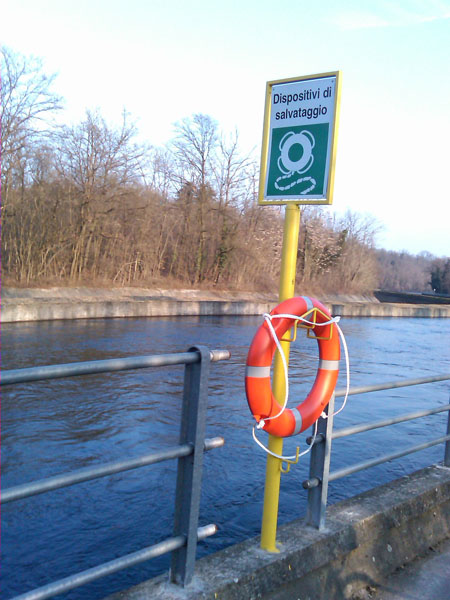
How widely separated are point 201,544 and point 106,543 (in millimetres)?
733

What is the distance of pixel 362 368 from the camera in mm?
15977

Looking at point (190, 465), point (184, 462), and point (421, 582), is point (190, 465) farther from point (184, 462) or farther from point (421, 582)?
point (421, 582)

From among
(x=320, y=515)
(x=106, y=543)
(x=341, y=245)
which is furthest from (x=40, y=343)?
(x=341, y=245)

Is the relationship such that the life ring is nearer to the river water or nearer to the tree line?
the river water

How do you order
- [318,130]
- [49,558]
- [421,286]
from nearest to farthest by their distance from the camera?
[318,130], [49,558], [421,286]

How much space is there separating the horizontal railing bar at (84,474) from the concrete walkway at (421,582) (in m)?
1.41

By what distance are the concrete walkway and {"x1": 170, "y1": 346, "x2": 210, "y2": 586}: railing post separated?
1.12 m

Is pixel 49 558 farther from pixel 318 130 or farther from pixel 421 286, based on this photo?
pixel 421 286

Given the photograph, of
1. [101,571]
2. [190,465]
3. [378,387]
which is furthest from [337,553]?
[101,571]

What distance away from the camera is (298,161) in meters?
3.17

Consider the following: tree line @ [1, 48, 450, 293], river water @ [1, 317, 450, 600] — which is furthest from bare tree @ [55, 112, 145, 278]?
river water @ [1, 317, 450, 600]

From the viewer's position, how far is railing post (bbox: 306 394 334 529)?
10.5ft

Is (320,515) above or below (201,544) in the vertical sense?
above

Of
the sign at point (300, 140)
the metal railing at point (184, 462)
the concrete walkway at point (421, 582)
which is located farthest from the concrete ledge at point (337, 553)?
the sign at point (300, 140)
